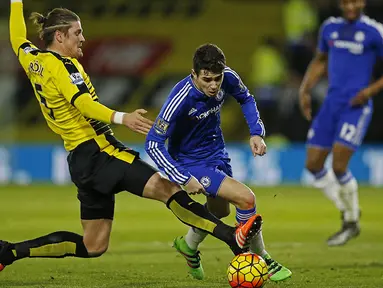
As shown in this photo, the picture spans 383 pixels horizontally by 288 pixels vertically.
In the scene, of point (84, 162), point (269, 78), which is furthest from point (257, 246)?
point (269, 78)

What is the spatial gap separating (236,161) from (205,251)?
7937 millimetres

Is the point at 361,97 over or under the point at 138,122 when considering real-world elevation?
under

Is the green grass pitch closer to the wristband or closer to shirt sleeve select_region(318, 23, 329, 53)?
the wristband

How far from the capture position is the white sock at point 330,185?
9.78 meters

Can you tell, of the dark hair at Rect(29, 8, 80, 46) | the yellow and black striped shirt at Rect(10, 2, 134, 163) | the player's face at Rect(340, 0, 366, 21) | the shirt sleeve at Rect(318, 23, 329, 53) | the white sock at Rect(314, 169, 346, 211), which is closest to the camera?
the yellow and black striped shirt at Rect(10, 2, 134, 163)

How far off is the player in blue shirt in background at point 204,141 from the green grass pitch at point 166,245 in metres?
0.47

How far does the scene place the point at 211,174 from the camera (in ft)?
21.9

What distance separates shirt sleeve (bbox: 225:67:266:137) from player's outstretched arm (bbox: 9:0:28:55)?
1.59m

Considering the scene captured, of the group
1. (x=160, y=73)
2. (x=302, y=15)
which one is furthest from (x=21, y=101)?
(x=302, y=15)

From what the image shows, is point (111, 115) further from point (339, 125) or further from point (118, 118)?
point (339, 125)

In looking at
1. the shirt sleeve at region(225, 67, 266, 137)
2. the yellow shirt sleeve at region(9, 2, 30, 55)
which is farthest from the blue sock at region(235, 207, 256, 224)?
the yellow shirt sleeve at region(9, 2, 30, 55)

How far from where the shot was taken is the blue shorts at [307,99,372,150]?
381 inches

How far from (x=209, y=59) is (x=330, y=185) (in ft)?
12.5

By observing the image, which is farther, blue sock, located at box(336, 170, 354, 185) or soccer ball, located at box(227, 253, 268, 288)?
blue sock, located at box(336, 170, 354, 185)
